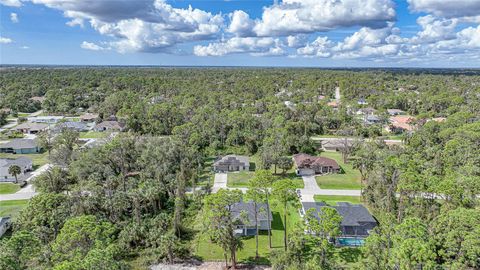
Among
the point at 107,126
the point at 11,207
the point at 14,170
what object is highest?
the point at 107,126

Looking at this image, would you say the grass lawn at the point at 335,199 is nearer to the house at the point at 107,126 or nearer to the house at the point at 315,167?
the house at the point at 315,167

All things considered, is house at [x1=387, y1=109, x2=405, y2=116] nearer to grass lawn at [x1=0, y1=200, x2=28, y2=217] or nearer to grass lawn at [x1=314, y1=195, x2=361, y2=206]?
grass lawn at [x1=314, y1=195, x2=361, y2=206]

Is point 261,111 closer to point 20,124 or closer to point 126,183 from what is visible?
point 126,183

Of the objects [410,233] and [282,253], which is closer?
[410,233]

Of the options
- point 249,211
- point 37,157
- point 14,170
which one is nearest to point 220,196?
point 249,211

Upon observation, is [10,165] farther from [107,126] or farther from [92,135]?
[107,126]

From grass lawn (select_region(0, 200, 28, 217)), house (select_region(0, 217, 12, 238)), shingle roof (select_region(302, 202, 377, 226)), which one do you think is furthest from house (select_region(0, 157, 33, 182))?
shingle roof (select_region(302, 202, 377, 226))

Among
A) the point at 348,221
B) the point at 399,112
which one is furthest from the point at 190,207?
the point at 399,112
